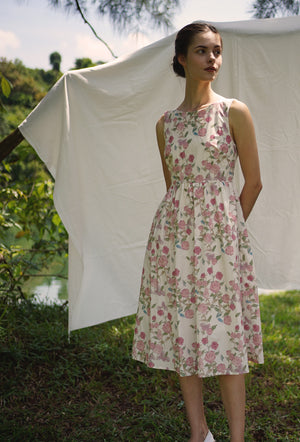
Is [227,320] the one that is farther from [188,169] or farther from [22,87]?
[22,87]

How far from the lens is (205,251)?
1746 mm

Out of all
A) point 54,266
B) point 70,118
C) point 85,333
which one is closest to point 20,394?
point 85,333

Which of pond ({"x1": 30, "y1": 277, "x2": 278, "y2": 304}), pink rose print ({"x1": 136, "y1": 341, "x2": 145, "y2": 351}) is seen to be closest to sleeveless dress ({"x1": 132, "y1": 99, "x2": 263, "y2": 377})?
pink rose print ({"x1": 136, "y1": 341, "x2": 145, "y2": 351})

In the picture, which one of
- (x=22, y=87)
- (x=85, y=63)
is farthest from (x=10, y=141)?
(x=22, y=87)

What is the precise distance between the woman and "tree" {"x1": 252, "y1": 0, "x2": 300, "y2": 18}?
43.4 inches

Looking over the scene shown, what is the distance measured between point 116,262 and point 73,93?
851 millimetres

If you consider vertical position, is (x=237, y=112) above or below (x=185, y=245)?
above

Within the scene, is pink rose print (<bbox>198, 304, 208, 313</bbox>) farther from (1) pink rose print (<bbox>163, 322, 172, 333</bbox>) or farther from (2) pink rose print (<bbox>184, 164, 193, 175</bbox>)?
(2) pink rose print (<bbox>184, 164, 193, 175</bbox>)

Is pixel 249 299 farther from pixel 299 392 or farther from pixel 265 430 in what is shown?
pixel 299 392

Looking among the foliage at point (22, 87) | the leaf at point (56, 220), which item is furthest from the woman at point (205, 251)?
the foliage at point (22, 87)

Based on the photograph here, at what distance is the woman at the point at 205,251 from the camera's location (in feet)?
5.67

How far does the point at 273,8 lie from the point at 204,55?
3.96 ft

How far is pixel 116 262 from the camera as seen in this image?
7.86 feet

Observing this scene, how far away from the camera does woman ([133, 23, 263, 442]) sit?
1.73 m
